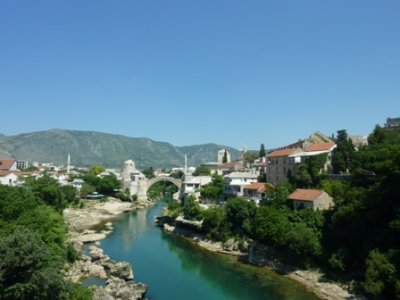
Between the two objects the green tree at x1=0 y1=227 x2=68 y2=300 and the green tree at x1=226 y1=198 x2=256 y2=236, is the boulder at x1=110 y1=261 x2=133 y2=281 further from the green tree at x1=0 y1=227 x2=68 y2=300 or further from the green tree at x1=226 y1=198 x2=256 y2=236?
the green tree at x1=0 y1=227 x2=68 y2=300

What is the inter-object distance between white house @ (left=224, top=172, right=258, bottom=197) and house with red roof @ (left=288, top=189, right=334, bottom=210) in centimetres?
1230

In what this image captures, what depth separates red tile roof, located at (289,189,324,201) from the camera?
→ 3459cm

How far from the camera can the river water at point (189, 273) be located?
26.9 meters

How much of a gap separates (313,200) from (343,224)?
160 inches

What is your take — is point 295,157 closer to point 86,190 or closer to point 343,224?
point 343,224

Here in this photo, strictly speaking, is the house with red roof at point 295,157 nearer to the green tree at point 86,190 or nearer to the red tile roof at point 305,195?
the red tile roof at point 305,195

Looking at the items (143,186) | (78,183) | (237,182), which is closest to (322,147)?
(237,182)

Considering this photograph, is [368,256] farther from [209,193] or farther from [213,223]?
[209,193]

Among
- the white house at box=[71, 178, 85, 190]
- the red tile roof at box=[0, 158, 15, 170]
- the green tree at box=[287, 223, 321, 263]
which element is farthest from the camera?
the white house at box=[71, 178, 85, 190]

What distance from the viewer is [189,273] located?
32406 millimetres

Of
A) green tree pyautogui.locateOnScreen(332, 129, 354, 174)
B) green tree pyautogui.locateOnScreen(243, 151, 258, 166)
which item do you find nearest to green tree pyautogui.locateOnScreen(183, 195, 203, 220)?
green tree pyautogui.locateOnScreen(332, 129, 354, 174)

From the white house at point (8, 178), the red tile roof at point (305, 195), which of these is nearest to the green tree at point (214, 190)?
the red tile roof at point (305, 195)

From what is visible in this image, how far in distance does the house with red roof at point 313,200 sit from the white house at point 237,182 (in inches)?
484

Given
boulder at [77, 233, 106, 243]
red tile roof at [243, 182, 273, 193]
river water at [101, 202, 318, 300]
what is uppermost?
red tile roof at [243, 182, 273, 193]
